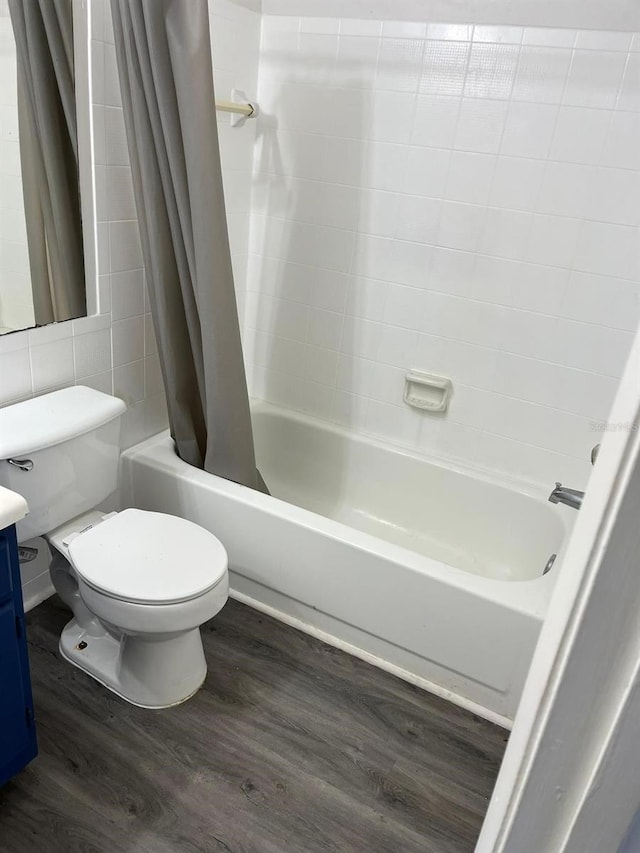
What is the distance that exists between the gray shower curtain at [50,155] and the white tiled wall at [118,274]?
62 mm

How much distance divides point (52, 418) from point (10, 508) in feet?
1.54

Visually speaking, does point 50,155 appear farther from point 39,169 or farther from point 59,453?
point 59,453

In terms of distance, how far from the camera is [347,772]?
62.7 inches

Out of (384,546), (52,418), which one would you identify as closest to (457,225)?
(384,546)

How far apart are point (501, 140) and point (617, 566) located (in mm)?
1839

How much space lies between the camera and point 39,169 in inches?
68.0

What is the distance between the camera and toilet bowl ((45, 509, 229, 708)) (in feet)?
5.01

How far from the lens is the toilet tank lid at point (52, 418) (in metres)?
1.51

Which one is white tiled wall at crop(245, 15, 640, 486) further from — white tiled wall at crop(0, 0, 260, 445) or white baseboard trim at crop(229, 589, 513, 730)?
white baseboard trim at crop(229, 589, 513, 730)

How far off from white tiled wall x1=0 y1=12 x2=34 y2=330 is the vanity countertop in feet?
Result: 2.14

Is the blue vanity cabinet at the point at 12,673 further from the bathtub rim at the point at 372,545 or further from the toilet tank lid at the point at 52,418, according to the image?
the bathtub rim at the point at 372,545

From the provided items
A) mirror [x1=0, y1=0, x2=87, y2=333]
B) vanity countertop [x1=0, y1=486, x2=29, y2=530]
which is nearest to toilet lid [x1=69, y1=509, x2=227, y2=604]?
vanity countertop [x1=0, y1=486, x2=29, y2=530]

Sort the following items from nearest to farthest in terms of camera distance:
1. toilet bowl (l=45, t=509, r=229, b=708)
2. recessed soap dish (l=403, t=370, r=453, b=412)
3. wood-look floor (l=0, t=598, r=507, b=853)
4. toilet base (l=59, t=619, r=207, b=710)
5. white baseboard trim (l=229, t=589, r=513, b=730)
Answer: wood-look floor (l=0, t=598, r=507, b=853)
toilet bowl (l=45, t=509, r=229, b=708)
toilet base (l=59, t=619, r=207, b=710)
white baseboard trim (l=229, t=589, r=513, b=730)
recessed soap dish (l=403, t=370, r=453, b=412)

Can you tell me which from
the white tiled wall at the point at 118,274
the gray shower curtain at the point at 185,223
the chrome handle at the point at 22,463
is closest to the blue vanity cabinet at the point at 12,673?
the chrome handle at the point at 22,463
